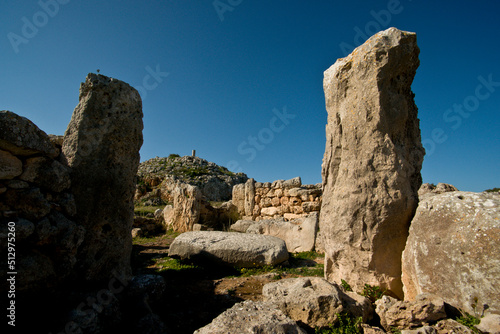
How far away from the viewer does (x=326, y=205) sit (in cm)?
421

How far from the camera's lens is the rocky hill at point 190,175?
2444 cm

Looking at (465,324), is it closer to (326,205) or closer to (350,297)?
(350,297)

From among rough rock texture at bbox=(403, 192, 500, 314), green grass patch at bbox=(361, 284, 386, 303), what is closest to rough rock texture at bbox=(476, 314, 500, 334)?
rough rock texture at bbox=(403, 192, 500, 314)

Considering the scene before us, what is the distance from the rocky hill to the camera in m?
24.4

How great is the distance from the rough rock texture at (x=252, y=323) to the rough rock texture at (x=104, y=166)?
6.14 ft

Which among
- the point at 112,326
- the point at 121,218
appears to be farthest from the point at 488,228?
the point at 121,218

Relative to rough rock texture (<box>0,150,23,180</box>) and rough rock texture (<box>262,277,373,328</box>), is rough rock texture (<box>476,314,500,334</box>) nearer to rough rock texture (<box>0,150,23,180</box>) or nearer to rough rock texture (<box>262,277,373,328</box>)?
rough rock texture (<box>262,277,373,328</box>)

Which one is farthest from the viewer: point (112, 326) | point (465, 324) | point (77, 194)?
point (77, 194)

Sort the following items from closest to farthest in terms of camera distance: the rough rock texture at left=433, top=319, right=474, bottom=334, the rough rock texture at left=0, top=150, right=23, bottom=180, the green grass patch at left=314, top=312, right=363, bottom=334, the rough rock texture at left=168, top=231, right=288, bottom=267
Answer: the rough rock texture at left=433, top=319, right=474, bottom=334 < the rough rock texture at left=0, top=150, right=23, bottom=180 < the green grass patch at left=314, top=312, right=363, bottom=334 < the rough rock texture at left=168, top=231, right=288, bottom=267

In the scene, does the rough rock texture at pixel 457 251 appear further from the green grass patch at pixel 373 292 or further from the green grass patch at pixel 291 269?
the green grass patch at pixel 291 269

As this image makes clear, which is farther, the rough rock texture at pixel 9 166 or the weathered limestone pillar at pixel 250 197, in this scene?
the weathered limestone pillar at pixel 250 197

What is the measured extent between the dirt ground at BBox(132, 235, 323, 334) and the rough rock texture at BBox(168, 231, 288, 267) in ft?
0.98

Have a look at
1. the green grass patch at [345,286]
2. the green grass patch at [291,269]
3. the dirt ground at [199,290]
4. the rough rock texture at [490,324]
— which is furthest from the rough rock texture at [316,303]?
the green grass patch at [291,269]

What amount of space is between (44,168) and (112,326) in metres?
1.90
